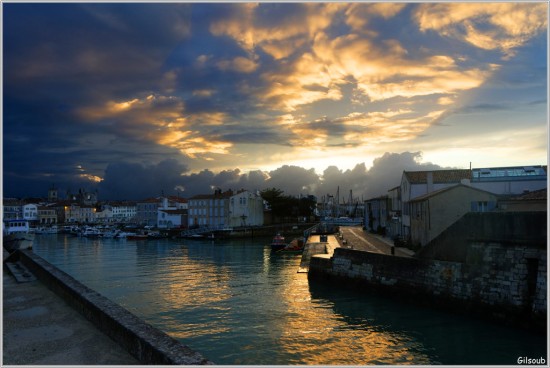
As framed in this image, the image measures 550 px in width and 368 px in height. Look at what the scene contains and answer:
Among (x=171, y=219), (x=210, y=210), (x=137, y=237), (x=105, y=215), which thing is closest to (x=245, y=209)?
(x=210, y=210)

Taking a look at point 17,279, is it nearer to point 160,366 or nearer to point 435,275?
point 160,366

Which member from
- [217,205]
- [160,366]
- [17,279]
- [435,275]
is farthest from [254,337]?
[217,205]

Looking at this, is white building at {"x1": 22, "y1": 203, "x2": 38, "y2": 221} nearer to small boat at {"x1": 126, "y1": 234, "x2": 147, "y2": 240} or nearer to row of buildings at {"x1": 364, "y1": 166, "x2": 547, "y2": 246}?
small boat at {"x1": 126, "y1": 234, "x2": 147, "y2": 240}

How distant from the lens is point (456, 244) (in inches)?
830

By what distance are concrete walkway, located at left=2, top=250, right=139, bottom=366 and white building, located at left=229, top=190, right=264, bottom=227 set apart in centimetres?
7532

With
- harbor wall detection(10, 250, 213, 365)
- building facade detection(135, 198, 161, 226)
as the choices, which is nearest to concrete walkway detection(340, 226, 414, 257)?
harbor wall detection(10, 250, 213, 365)

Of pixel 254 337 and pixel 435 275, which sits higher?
pixel 435 275

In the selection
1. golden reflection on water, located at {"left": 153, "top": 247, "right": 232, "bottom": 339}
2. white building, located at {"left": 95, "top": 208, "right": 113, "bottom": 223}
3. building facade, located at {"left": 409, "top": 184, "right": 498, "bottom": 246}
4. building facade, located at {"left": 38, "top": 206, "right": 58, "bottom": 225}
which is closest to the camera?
golden reflection on water, located at {"left": 153, "top": 247, "right": 232, "bottom": 339}

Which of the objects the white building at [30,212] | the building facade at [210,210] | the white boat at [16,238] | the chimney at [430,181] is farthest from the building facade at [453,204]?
the white building at [30,212]

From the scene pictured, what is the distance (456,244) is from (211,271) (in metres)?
21.9

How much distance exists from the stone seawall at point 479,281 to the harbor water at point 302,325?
59 centimetres

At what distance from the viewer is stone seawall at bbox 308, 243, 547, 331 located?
17266 millimetres

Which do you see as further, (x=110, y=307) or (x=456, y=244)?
(x=456, y=244)

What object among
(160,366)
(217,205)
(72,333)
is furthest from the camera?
(217,205)
